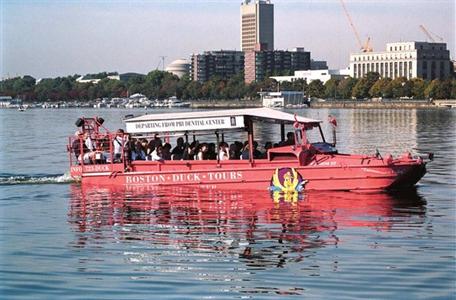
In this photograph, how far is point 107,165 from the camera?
34719 mm

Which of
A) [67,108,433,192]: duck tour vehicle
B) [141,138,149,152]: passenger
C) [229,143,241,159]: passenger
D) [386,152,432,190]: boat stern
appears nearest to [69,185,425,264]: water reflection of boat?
[386,152,432,190]: boat stern

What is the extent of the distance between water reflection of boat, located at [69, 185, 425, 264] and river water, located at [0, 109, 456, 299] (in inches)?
1.3

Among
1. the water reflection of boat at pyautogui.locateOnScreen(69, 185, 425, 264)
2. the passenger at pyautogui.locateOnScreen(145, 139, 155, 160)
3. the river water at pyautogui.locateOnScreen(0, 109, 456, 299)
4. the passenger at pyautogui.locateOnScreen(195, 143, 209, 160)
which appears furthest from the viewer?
the passenger at pyautogui.locateOnScreen(145, 139, 155, 160)

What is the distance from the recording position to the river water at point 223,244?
17266 millimetres

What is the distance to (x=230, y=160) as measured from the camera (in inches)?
1261

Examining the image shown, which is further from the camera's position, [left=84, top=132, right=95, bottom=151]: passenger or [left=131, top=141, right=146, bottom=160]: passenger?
[left=84, top=132, right=95, bottom=151]: passenger

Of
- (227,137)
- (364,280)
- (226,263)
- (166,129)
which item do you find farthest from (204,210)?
(227,137)

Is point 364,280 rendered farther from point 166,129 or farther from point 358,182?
point 166,129

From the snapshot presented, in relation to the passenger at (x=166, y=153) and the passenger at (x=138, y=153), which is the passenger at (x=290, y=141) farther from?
the passenger at (x=138, y=153)

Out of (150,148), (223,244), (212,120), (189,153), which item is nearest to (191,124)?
(212,120)

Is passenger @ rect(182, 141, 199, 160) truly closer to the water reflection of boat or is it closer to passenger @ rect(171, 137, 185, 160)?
passenger @ rect(171, 137, 185, 160)

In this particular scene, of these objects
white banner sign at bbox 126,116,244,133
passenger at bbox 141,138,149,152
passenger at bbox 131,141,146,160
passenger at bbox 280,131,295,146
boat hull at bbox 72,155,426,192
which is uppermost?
white banner sign at bbox 126,116,244,133

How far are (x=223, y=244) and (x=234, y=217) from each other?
4502mm

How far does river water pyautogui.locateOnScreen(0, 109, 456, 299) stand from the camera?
17.3 meters
